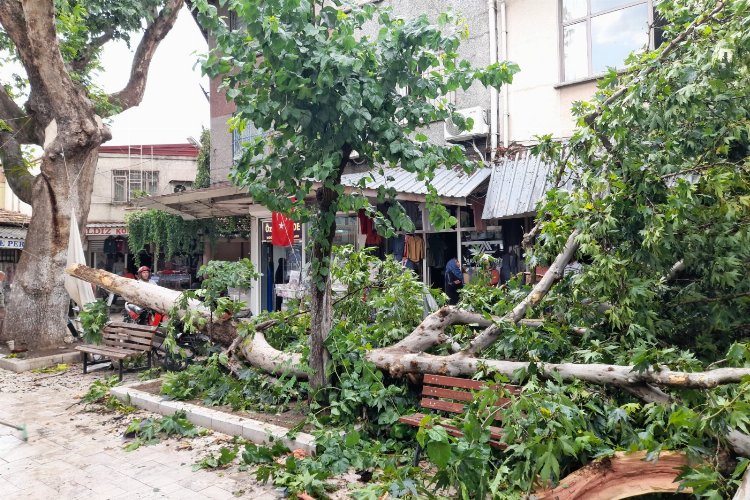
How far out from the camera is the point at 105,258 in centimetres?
2292

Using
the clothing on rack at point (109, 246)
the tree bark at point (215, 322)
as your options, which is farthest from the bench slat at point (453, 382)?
the clothing on rack at point (109, 246)

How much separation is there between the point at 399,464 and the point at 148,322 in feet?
22.3

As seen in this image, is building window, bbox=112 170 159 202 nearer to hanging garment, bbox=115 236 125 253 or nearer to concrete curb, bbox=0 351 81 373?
hanging garment, bbox=115 236 125 253

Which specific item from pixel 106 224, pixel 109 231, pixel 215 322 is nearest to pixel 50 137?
pixel 215 322

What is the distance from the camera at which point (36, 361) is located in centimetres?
886

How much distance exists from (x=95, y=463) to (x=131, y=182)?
2076 centimetres

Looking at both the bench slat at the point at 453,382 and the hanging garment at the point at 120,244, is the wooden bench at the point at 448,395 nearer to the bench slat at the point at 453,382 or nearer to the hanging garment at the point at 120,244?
the bench slat at the point at 453,382

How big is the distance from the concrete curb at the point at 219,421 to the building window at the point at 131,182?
1812cm

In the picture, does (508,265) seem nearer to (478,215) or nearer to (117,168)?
(478,215)

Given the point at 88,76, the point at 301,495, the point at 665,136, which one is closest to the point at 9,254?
the point at 88,76

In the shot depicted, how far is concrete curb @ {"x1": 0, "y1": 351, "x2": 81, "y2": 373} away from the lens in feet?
28.5

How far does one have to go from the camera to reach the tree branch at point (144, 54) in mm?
11633

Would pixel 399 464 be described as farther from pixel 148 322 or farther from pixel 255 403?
A: pixel 148 322

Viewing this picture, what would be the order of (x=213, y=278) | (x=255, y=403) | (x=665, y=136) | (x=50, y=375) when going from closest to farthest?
(x=665, y=136) → (x=255, y=403) → (x=213, y=278) → (x=50, y=375)
